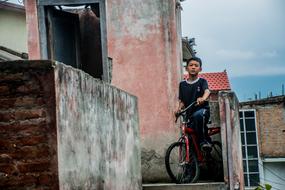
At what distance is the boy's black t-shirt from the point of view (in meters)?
9.12

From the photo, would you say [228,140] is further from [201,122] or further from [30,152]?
[30,152]

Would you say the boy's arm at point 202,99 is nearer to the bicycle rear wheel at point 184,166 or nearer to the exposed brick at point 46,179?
the bicycle rear wheel at point 184,166

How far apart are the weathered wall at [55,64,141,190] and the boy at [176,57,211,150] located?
1949 mm

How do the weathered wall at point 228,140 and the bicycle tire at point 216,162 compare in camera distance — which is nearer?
the weathered wall at point 228,140

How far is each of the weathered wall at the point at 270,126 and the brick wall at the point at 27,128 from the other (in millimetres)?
17990

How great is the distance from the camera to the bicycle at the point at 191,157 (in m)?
9.03

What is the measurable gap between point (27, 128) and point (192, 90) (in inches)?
Answer: 207

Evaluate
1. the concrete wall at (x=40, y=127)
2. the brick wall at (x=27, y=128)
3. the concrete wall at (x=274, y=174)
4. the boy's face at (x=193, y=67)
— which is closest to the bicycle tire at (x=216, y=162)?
the boy's face at (x=193, y=67)

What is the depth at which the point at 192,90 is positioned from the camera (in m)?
9.19

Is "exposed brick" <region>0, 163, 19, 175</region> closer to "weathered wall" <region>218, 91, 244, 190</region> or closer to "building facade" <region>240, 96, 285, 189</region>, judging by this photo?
"weathered wall" <region>218, 91, 244, 190</region>

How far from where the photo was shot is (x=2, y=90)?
14.0ft

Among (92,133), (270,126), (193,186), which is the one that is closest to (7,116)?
(92,133)

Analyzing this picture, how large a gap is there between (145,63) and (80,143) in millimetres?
5819

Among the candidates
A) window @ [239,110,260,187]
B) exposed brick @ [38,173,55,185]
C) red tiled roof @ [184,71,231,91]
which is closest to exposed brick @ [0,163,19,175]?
exposed brick @ [38,173,55,185]
